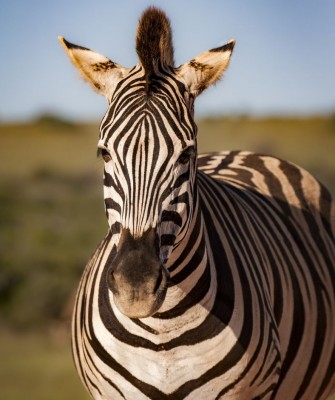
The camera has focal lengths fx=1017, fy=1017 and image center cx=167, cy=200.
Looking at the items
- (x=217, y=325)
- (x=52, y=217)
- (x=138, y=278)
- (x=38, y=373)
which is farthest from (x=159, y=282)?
(x=52, y=217)

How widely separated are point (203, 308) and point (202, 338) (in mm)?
133

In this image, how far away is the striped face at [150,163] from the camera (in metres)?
3.91

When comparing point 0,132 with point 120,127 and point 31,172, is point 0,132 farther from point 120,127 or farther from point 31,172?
point 120,127

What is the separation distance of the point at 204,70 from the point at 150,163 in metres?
0.61

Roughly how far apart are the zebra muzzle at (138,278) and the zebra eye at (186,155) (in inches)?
15.7

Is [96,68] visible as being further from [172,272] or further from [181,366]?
[181,366]

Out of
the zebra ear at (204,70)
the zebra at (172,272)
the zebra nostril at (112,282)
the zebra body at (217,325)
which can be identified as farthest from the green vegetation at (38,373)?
the zebra nostril at (112,282)

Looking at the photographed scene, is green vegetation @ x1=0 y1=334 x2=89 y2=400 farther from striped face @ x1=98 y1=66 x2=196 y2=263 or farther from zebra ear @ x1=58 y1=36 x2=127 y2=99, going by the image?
striped face @ x1=98 y1=66 x2=196 y2=263

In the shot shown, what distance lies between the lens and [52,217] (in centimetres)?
3816

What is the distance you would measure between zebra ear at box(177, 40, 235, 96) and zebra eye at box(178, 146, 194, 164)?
35 centimetres

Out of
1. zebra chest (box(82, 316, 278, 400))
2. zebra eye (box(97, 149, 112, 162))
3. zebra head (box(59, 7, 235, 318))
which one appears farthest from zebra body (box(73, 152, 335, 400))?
zebra eye (box(97, 149, 112, 162))

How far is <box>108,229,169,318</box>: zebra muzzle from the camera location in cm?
371

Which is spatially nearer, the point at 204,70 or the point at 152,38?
the point at 152,38

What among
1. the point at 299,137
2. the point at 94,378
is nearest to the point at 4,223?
the point at 299,137
